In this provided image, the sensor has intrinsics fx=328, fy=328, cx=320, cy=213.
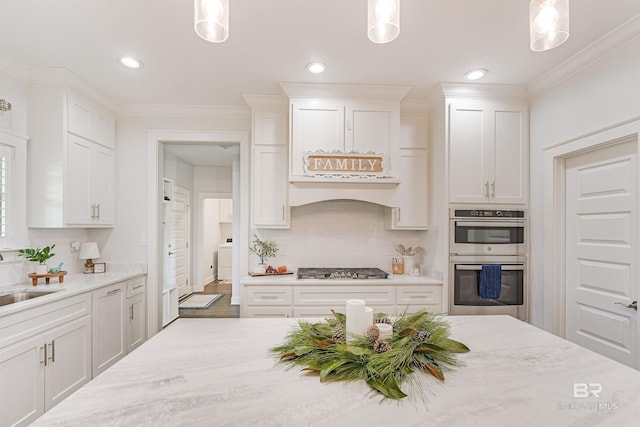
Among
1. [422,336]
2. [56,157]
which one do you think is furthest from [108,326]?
[422,336]

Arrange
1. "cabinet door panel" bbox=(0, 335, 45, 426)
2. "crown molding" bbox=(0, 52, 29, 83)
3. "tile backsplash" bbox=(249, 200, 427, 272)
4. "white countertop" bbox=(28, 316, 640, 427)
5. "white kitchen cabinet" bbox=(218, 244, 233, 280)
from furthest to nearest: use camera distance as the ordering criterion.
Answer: "white kitchen cabinet" bbox=(218, 244, 233, 280) → "tile backsplash" bbox=(249, 200, 427, 272) → "crown molding" bbox=(0, 52, 29, 83) → "cabinet door panel" bbox=(0, 335, 45, 426) → "white countertop" bbox=(28, 316, 640, 427)

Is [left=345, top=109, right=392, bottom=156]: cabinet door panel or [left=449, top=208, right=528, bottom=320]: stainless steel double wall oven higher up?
[left=345, top=109, right=392, bottom=156]: cabinet door panel

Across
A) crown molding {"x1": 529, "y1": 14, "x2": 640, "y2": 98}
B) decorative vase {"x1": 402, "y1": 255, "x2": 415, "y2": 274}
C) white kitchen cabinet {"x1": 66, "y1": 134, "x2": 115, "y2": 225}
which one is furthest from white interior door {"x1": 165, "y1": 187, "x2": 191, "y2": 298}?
crown molding {"x1": 529, "y1": 14, "x2": 640, "y2": 98}

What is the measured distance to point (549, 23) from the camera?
1.03 metres

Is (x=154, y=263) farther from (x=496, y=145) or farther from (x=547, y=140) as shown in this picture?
(x=547, y=140)

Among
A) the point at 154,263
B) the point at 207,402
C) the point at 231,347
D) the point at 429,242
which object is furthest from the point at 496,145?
the point at 154,263

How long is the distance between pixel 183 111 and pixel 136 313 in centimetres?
211

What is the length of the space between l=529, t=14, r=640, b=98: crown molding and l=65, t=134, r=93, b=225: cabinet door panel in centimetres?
398

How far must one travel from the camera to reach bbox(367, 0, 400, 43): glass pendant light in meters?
1.04

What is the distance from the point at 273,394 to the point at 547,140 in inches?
115

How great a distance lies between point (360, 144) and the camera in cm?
303

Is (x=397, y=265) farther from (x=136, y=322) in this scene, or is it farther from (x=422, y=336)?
(x=136, y=322)

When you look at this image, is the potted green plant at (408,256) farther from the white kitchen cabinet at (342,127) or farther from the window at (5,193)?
the window at (5,193)

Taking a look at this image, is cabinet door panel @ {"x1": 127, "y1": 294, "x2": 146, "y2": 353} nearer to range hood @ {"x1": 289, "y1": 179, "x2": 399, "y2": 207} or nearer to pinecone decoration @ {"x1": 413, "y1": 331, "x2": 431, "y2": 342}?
range hood @ {"x1": 289, "y1": 179, "x2": 399, "y2": 207}
